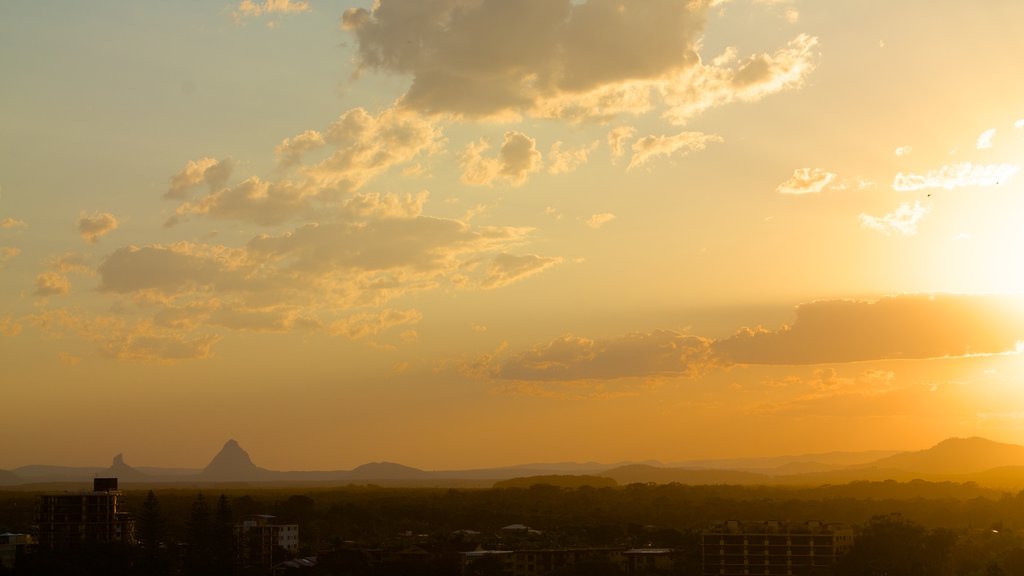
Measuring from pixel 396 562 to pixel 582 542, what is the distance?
30.7 metres

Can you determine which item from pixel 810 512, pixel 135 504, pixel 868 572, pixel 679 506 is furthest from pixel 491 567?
pixel 135 504

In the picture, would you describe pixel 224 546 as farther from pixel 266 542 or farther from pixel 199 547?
pixel 266 542

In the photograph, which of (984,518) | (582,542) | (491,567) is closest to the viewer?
(491,567)

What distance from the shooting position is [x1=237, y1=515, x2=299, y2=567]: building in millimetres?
119938

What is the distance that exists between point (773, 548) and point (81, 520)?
7208cm

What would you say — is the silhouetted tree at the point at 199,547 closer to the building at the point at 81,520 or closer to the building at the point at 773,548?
the building at the point at 81,520

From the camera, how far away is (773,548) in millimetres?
117562

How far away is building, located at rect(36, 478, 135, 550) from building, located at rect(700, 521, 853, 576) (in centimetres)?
6089

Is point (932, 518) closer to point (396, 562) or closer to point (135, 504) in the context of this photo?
point (396, 562)

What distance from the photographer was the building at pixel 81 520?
125812 millimetres

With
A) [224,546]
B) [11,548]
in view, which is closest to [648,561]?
[224,546]

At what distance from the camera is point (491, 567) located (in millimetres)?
114500

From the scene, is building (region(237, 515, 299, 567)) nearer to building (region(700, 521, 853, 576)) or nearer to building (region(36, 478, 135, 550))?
building (region(36, 478, 135, 550))

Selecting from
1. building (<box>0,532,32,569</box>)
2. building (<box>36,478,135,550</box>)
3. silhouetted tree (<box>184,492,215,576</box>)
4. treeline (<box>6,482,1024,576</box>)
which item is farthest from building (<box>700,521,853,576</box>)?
building (<box>0,532,32,569</box>)
